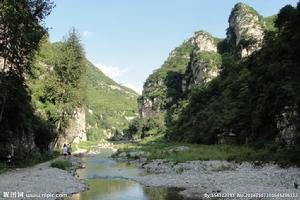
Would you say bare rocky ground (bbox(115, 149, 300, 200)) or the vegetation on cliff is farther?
the vegetation on cliff

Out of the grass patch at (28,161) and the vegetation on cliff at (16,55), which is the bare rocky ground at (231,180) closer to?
the grass patch at (28,161)

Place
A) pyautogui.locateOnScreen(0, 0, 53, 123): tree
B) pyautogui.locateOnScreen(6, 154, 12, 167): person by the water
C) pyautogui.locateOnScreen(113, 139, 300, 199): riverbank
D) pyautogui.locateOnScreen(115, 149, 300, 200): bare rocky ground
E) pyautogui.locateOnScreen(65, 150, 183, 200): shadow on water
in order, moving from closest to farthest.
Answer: pyautogui.locateOnScreen(115, 149, 300, 200): bare rocky ground < pyautogui.locateOnScreen(113, 139, 300, 199): riverbank < pyautogui.locateOnScreen(65, 150, 183, 200): shadow on water < pyautogui.locateOnScreen(0, 0, 53, 123): tree < pyautogui.locateOnScreen(6, 154, 12, 167): person by the water

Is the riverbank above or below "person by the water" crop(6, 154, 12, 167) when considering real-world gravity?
below

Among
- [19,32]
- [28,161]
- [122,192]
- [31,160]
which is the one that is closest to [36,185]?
[122,192]

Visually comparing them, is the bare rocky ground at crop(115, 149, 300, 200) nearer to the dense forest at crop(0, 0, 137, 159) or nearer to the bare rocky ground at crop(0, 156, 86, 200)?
Result: the bare rocky ground at crop(0, 156, 86, 200)

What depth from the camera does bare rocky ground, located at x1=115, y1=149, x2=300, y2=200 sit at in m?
25.0

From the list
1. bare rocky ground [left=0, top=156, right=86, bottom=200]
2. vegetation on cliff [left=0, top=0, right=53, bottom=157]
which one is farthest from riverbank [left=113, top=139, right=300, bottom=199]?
vegetation on cliff [left=0, top=0, right=53, bottom=157]

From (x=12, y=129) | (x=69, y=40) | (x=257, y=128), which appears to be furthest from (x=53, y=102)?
(x=257, y=128)

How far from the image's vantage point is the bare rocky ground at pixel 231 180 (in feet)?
82.1

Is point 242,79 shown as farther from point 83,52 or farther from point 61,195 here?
point 61,195

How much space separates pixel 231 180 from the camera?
101ft

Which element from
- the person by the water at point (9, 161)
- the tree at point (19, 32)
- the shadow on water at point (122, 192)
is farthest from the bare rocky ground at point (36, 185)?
the tree at point (19, 32)

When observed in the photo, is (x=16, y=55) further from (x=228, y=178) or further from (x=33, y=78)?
(x=228, y=178)

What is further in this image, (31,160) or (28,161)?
(31,160)
